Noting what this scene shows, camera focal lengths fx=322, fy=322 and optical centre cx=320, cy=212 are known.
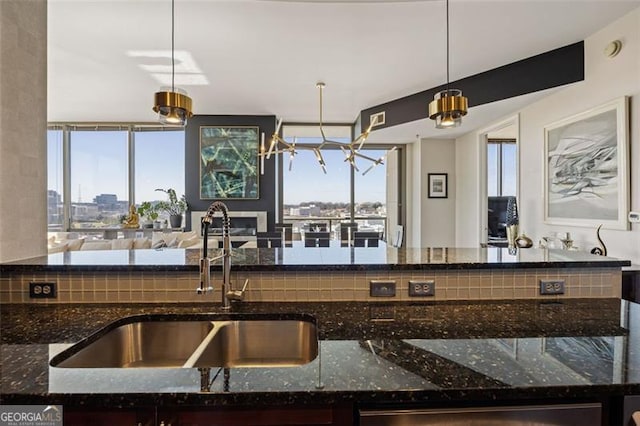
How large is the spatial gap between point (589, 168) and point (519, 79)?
1.27 metres

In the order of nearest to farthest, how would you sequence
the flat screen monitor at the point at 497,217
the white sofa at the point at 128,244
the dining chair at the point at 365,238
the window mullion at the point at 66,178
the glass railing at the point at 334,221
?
the white sofa at the point at 128,244 → the dining chair at the point at 365,238 → the flat screen monitor at the point at 497,217 → the window mullion at the point at 66,178 → the glass railing at the point at 334,221

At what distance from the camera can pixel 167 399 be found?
0.76m

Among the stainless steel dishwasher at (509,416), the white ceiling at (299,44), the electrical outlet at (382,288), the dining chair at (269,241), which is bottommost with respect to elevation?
the stainless steel dishwasher at (509,416)

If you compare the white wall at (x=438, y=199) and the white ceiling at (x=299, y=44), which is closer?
Answer: the white ceiling at (x=299, y=44)

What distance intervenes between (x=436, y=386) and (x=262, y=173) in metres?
5.49

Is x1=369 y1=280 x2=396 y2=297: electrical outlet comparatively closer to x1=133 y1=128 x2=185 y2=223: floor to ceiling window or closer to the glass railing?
the glass railing

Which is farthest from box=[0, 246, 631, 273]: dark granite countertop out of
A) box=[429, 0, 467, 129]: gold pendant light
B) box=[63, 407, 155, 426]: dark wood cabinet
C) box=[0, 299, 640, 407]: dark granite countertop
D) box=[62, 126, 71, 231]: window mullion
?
box=[62, 126, 71, 231]: window mullion

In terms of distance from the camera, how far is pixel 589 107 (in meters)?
3.02

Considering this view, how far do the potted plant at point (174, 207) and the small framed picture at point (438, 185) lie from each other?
15.4 feet

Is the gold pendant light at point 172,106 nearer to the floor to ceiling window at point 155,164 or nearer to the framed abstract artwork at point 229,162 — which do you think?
the framed abstract artwork at point 229,162

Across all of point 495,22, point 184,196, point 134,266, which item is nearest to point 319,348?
point 134,266

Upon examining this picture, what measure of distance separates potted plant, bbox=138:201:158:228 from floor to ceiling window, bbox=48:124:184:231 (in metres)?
0.40

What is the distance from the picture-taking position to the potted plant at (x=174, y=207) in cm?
610

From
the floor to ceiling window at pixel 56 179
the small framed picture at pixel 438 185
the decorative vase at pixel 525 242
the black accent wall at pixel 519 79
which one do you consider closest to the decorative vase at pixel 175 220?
the floor to ceiling window at pixel 56 179
